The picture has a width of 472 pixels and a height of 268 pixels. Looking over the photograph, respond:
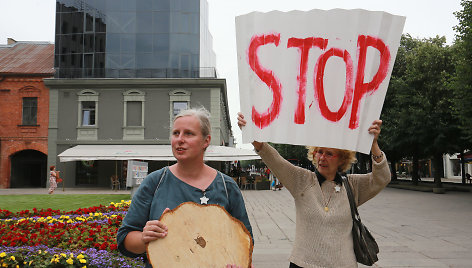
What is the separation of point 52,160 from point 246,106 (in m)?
29.1

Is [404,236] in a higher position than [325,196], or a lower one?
lower

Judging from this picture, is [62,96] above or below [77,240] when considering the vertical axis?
above

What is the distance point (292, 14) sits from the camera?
270cm

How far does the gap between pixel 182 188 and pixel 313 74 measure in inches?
49.3

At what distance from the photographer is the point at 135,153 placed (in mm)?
25781

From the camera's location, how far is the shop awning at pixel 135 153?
2444 centimetres

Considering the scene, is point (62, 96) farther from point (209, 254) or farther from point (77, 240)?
point (209, 254)

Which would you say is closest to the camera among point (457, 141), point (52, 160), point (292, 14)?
point (292, 14)

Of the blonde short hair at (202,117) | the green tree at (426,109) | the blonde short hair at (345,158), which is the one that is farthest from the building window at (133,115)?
the blonde short hair at (202,117)

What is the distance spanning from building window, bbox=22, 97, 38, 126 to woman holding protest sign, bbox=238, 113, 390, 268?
98.6ft

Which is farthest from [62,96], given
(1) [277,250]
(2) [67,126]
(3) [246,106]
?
(3) [246,106]

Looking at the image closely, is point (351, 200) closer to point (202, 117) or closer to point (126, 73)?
point (202, 117)

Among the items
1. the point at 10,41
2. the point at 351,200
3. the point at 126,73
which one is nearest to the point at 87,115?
the point at 126,73

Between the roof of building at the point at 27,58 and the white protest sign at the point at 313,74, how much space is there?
3013cm
